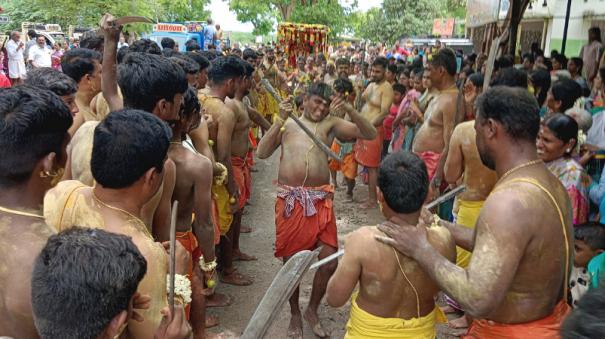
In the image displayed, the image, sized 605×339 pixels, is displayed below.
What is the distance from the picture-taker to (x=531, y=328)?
2416 mm

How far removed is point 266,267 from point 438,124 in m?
2.34

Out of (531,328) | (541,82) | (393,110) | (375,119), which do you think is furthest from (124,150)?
(393,110)

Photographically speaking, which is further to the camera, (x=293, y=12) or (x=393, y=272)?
(x=293, y=12)

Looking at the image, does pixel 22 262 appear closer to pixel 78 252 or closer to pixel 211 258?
pixel 78 252

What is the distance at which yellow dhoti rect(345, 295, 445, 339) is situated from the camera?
2.57m

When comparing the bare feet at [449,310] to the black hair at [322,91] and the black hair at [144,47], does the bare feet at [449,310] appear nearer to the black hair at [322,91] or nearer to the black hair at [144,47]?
the black hair at [322,91]

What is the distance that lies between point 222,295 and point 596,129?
12.6ft

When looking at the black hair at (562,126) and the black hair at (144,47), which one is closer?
the black hair at (562,126)

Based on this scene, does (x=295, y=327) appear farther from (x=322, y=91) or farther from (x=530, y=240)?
(x=530, y=240)

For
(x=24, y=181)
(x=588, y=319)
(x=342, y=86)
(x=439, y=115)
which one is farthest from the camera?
(x=342, y=86)

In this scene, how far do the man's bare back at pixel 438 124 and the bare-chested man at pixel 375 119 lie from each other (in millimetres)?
1718

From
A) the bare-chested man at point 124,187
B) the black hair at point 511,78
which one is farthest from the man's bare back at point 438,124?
the bare-chested man at point 124,187

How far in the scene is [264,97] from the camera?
375 inches

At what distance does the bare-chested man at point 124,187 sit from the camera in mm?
1947
